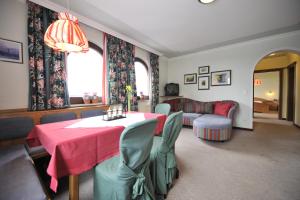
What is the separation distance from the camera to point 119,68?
3492 mm

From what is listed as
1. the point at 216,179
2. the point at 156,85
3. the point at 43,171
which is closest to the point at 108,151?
the point at 43,171

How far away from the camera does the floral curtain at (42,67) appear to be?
7.00 feet

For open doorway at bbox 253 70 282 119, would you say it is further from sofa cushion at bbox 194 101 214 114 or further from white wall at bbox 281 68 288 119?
sofa cushion at bbox 194 101 214 114

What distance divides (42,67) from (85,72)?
926 mm

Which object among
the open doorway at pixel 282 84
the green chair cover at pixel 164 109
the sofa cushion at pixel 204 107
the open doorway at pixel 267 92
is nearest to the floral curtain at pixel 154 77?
the sofa cushion at pixel 204 107

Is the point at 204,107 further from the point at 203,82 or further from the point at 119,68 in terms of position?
the point at 119,68

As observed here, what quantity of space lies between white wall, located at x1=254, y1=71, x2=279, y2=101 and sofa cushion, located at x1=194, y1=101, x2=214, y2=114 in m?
6.67

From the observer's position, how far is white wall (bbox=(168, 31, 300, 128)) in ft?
12.0

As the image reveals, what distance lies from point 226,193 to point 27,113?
292 cm

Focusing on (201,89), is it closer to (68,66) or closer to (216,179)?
(216,179)

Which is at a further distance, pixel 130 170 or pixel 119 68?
pixel 119 68

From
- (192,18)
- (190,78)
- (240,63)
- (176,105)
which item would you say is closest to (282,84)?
(240,63)

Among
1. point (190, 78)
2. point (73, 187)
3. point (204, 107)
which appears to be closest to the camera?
point (73, 187)

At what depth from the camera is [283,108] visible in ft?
18.5
